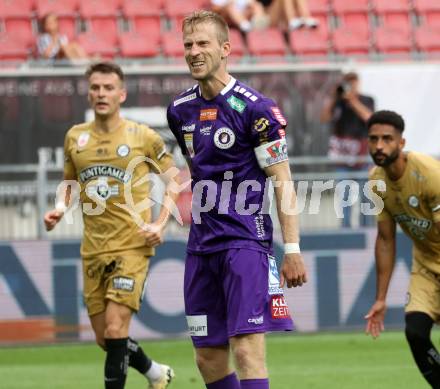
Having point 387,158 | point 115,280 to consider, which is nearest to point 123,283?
point 115,280

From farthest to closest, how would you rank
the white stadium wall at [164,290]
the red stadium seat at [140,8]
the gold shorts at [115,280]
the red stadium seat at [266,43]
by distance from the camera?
the red stadium seat at [140,8], the red stadium seat at [266,43], the white stadium wall at [164,290], the gold shorts at [115,280]

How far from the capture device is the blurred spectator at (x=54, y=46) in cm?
1591

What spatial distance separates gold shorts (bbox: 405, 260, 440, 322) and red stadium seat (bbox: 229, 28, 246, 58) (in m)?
8.58

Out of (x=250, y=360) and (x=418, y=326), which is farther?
(x=418, y=326)

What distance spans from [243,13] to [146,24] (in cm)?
148

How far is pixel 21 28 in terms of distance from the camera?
56.5 feet

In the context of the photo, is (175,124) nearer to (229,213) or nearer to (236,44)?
(229,213)

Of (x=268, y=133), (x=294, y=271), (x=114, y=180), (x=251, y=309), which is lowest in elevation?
(x=251, y=309)

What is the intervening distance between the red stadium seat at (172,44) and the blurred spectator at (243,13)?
68 centimetres

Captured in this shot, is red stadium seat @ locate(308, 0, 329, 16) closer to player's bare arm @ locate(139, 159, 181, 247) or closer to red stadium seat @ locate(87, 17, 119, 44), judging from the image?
red stadium seat @ locate(87, 17, 119, 44)

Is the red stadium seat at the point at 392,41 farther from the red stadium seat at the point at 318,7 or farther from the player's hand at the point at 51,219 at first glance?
the player's hand at the point at 51,219

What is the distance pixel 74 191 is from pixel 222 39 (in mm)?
2934

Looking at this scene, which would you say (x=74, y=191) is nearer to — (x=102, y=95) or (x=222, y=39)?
(x=102, y=95)

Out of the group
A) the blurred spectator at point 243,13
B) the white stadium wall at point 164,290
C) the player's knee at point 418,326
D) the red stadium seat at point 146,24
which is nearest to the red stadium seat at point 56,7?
the red stadium seat at point 146,24
